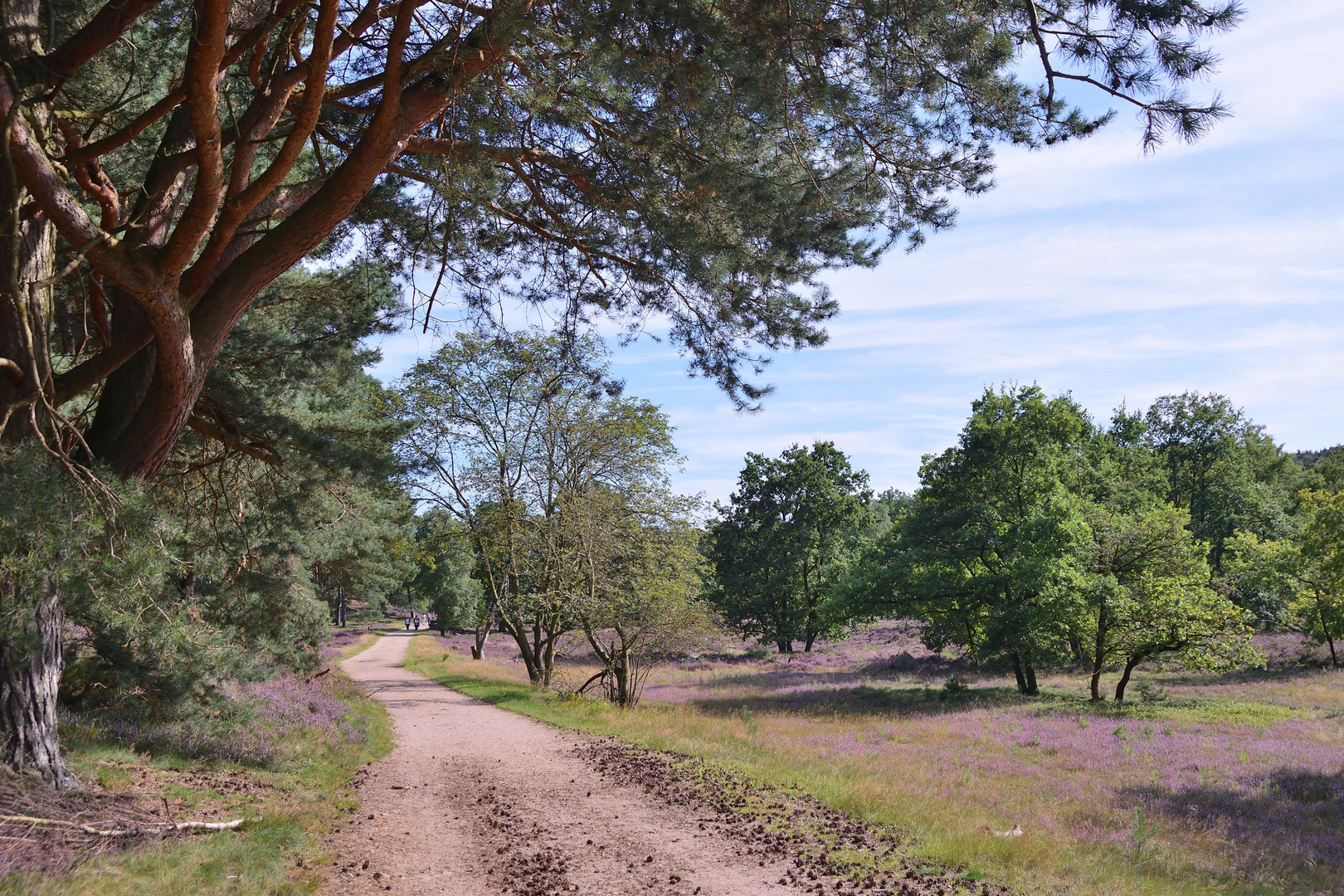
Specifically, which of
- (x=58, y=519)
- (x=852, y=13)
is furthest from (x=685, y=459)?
(x=58, y=519)

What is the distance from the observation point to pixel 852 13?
17.4ft

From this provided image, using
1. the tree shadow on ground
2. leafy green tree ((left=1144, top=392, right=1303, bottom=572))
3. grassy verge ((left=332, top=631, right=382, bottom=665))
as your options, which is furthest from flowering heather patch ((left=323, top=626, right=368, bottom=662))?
leafy green tree ((left=1144, top=392, right=1303, bottom=572))

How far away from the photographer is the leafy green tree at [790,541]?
42.4 metres

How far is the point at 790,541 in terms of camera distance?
141 feet

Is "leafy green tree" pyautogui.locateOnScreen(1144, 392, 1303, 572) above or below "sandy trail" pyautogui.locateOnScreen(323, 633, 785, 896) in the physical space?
above

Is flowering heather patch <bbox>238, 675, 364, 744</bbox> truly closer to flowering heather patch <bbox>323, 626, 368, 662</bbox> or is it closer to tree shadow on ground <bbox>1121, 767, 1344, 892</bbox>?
tree shadow on ground <bbox>1121, 767, 1344, 892</bbox>

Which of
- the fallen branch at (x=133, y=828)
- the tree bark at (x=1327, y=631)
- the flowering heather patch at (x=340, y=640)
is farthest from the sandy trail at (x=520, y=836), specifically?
the tree bark at (x=1327, y=631)

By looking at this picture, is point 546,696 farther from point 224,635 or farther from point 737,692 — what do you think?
point 224,635

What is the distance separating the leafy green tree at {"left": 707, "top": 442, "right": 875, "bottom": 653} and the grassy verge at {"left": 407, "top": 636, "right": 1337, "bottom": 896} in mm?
21654

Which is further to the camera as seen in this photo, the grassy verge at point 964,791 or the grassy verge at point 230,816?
the grassy verge at point 964,791

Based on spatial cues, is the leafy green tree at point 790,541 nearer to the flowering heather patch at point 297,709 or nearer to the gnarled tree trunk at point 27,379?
the flowering heather patch at point 297,709

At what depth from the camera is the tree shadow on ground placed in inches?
334

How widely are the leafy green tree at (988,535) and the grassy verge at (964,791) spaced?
355 cm

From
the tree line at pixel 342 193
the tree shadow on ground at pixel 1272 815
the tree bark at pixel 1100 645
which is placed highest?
the tree line at pixel 342 193
